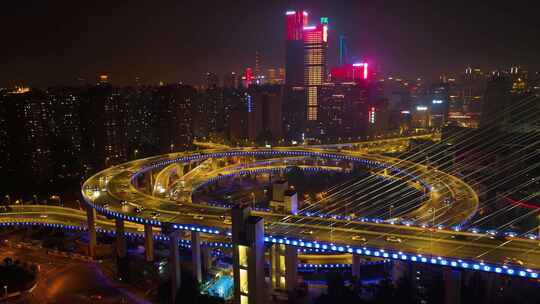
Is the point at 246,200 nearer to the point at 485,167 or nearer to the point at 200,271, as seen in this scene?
the point at 200,271

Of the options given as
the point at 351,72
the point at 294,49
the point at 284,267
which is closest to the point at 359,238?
the point at 284,267

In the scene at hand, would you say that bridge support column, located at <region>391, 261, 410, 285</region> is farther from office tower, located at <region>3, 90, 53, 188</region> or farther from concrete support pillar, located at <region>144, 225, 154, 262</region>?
office tower, located at <region>3, 90, 53, 188</region>

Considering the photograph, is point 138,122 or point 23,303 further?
point 138,122

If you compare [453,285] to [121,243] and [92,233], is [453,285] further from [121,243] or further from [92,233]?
[92,233]

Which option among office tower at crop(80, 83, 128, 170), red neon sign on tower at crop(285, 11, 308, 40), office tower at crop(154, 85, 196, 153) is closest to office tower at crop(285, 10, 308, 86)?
red neon sign on tower at crop(285, 11, 308, 40)

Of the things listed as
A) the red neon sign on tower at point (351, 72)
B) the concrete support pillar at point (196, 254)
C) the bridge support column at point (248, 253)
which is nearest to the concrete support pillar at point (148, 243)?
the concrete support pillar at point (196, 254)

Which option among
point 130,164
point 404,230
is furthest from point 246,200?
point 404,230

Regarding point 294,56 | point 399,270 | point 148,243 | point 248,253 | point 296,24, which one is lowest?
point 399,270
